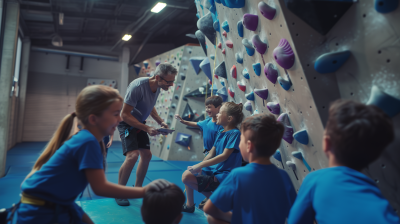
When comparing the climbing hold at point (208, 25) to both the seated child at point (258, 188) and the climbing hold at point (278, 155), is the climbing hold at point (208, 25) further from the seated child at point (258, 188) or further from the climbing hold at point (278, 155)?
the seated child at point (258, 188)

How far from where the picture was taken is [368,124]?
84 cm

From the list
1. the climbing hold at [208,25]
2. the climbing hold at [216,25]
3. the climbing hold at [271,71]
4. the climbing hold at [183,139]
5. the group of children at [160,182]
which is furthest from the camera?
the climbing hold at [183,139]

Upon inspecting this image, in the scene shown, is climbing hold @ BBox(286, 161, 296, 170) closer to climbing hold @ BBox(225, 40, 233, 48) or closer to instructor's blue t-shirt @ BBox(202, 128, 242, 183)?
instructor's blue t-shirt @ BBox(202, 128, 242, 183)

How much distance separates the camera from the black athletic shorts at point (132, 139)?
267cm

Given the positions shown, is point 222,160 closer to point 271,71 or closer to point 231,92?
point 271,71

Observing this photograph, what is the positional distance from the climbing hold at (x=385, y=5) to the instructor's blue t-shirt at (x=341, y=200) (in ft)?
1.90

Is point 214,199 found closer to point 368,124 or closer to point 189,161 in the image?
point 368,124

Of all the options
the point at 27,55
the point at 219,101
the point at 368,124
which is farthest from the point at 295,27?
the point at 27,55

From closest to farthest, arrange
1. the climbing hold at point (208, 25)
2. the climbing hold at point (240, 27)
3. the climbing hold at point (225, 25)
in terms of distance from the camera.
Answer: the climbing hold at point (240, 27) → the climbing hold at point (225, 25) → the climbing hold at point (208, 25)

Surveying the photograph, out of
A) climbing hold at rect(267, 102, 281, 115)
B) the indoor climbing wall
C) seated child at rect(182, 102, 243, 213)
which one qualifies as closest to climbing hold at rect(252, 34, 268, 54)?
the indoor climbing wall

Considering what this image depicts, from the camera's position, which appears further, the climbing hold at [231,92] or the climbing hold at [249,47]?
the climbing hold at [231,92]

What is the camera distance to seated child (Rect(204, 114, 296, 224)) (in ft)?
3.91

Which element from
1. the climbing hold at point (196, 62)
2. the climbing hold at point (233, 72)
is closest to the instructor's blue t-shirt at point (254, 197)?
the climbing hold at point (233, 72)

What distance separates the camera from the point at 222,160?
206 cm
